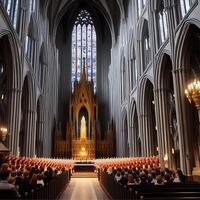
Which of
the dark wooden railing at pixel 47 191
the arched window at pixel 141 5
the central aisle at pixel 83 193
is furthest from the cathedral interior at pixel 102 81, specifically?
the dark wooden railing at pixel 47 191

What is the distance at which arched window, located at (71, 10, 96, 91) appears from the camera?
45688 millimetres

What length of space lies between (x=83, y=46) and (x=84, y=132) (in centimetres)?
1605

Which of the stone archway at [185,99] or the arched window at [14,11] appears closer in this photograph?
the stone archway at [185,99]

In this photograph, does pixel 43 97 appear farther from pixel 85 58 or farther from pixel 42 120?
pixel 85 58

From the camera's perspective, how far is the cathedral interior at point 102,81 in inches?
697

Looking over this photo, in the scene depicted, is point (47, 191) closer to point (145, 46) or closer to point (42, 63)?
point (145, 46)

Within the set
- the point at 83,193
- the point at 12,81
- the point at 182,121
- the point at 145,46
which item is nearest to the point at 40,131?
the point at 12,81

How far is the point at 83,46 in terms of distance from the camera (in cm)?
4703

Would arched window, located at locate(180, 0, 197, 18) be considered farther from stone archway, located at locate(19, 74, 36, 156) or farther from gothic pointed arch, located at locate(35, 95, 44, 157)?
gothic pointed arch, located at locate(35, 95, 44, 157)

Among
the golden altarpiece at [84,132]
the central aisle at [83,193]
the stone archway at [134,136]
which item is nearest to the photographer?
the central aisle at [83,193]

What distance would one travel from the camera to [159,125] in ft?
69.1

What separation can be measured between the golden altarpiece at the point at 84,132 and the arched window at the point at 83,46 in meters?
4.51

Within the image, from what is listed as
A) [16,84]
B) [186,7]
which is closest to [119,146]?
[16,84]

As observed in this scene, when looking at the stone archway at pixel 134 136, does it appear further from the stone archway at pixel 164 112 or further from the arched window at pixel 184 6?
the arched window at pixel 184 6
